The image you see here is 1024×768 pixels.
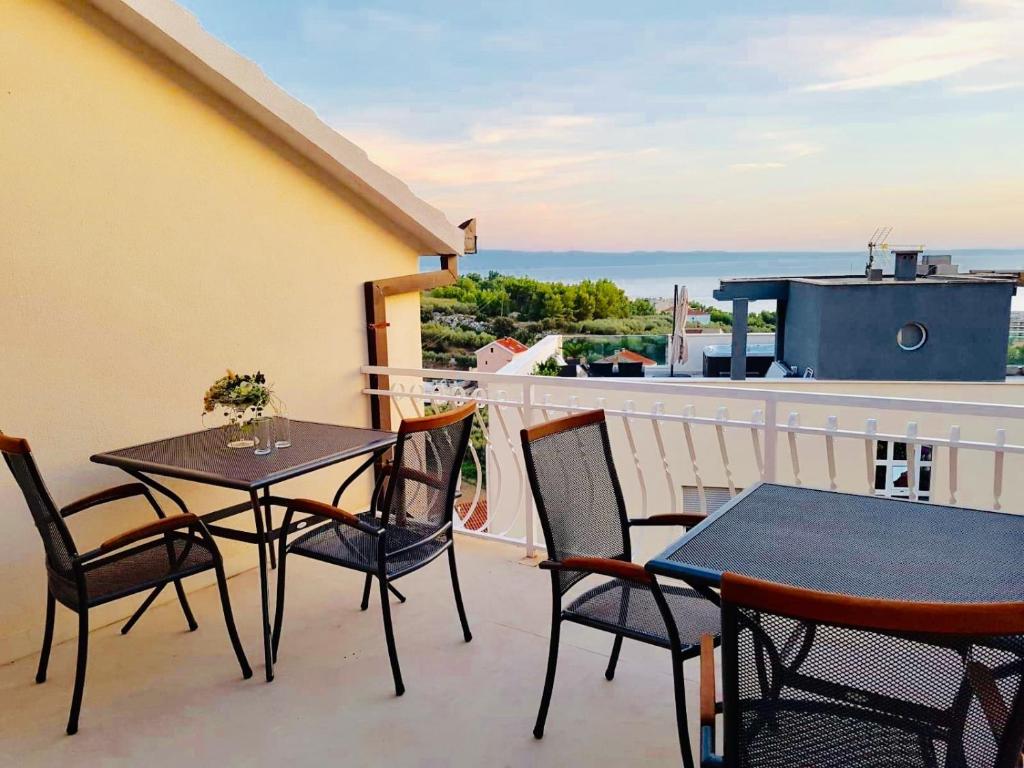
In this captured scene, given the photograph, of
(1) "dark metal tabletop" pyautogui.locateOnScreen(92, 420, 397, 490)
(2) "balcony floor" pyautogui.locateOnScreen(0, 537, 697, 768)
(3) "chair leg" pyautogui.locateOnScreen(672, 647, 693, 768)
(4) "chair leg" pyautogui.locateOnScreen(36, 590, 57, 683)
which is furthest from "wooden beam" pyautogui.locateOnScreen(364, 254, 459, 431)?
(3) "chair leg" pyautogui.locateOnScreen(672, 647, 693, 768)

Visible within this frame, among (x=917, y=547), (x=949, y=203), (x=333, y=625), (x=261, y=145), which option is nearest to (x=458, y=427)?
(x=333, y=625)

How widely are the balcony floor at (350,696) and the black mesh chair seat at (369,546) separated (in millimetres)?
479

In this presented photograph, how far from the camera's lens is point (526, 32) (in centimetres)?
1219

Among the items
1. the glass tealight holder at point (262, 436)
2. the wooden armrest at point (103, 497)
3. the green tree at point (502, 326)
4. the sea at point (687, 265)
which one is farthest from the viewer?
the green tree at point (502, 326)

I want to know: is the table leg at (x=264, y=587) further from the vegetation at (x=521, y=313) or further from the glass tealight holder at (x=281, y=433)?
the vegetation at (x=521, y=313)

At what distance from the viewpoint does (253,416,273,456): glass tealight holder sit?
3215mm

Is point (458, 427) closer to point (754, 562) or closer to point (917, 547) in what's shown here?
point (754, 562)

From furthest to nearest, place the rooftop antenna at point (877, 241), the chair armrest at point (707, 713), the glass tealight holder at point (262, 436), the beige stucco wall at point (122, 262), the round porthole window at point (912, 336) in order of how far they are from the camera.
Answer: the rooftop antenna at point (877, 241) → the round porthole window at point (912, 336) → the glass tealight holder at point (262, 436) → the beige stucco wall at point (122, 262) → the chair armrest at point (707, 713)

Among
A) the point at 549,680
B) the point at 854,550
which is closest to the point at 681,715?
the point at 549,680

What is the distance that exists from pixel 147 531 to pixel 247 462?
506mm

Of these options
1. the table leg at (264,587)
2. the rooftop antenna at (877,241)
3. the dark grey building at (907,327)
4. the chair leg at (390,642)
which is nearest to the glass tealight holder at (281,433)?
the table leg at (264,587)

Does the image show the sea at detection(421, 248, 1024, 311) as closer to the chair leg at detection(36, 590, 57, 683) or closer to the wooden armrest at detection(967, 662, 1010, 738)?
the chair leg at detection(36, 590, 57, 683)

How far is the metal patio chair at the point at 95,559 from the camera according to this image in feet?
8.14

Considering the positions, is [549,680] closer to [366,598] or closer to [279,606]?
[279,606]
